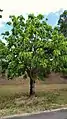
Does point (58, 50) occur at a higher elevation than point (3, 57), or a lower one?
higher

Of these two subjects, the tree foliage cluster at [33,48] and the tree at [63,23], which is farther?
the tree at [63,23]

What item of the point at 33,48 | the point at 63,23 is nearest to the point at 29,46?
the point at 33,48

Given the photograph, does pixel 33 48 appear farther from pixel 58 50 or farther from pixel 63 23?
pixel 63 23

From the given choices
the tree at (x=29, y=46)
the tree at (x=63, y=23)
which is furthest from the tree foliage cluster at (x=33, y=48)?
the tree at (x=63, y=23)

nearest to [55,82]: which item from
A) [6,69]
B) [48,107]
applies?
[6,69]

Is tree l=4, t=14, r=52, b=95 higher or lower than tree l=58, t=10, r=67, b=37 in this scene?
lower

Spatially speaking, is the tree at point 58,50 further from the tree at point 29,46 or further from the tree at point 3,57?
the tree at point 3,57

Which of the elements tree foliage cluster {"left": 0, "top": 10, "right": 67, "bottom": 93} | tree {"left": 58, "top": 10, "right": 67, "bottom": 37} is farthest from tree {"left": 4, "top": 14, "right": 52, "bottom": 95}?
tree {"left": 58, "top": 10, "right": 67, "bottom": 37}

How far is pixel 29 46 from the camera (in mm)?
32281

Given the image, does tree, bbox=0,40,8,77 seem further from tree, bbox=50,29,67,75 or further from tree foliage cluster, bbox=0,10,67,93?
tree, bbox=50,29,67,75

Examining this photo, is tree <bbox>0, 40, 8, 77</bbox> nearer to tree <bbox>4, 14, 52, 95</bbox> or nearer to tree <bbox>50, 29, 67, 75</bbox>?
tree <bbox>4, 14, 52, 95</bbox>

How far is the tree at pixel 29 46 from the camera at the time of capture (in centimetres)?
3162

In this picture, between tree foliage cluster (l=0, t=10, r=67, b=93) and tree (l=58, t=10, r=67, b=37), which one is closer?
tree foliage cluster (l=0, t=10, r=67, b=93)

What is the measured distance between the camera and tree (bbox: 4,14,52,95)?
31625mm
